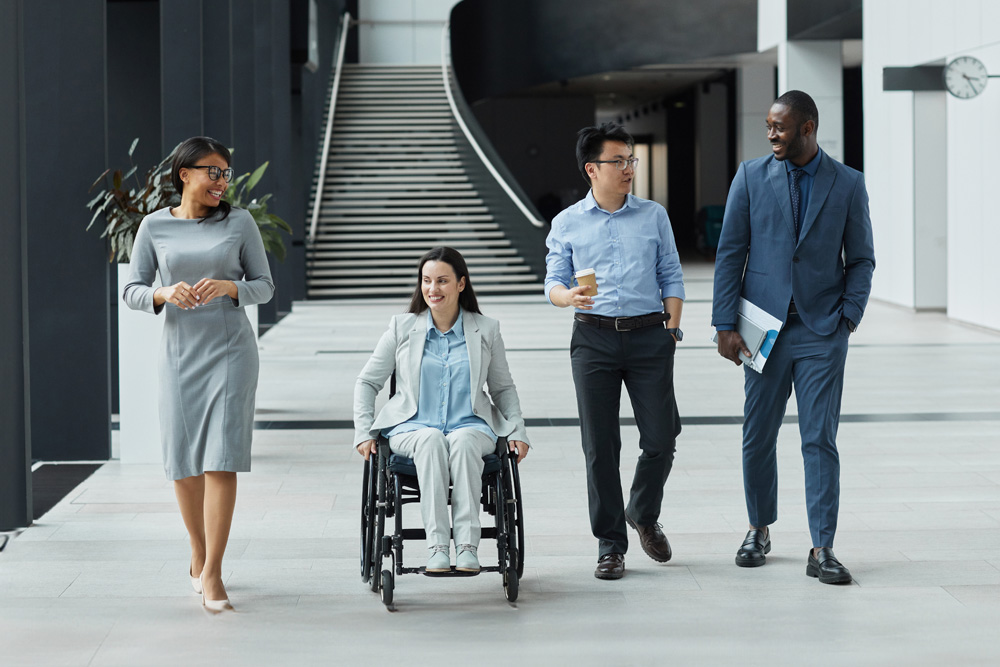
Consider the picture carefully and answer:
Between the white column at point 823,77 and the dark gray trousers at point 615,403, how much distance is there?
13788 millimetres

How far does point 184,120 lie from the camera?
924 cm

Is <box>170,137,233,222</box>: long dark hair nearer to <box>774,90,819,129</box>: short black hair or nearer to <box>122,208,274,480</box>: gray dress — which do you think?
<box>122,208,274,480</box>: gray dress

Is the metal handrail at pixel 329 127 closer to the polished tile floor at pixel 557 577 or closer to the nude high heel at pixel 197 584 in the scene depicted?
the polished tile floor at pixel 557 577

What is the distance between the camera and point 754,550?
414cm

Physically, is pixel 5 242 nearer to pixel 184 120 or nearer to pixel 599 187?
pixel 599 187

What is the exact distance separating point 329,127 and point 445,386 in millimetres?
18042

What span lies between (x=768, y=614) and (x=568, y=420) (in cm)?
368

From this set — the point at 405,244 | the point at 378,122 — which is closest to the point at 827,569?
the point at 405,244

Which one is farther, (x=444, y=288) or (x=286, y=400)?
(x=286, y=400)

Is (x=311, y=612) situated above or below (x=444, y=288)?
below

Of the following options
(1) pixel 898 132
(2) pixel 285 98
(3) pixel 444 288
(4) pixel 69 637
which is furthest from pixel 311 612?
(2) pixel 285 98

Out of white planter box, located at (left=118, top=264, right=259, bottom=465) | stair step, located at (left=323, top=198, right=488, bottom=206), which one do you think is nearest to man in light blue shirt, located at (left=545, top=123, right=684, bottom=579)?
white planter box, located at (left=118, top=264, right=259, bottom=465)

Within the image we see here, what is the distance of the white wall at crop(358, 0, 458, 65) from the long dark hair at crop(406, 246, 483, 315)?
23.1 meters

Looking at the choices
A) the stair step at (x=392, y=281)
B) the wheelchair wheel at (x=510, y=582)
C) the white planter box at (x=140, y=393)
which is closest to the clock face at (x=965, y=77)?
the stair step at (x=392, y=281)
